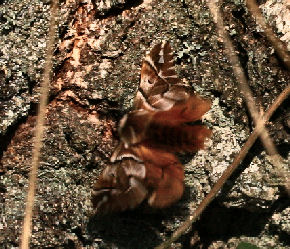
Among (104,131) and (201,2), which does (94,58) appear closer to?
(104,131)

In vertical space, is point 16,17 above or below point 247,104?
above

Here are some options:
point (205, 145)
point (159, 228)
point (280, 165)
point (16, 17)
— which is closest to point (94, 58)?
point (16, 17)

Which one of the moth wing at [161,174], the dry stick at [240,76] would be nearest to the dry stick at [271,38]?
the dry stick at [240,76]

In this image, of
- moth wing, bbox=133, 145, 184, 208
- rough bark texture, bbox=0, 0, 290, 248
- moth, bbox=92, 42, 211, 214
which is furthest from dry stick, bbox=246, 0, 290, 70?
moth wing, bbox=133, 145, 184, 208

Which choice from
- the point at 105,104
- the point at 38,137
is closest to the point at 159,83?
the point at 105,104

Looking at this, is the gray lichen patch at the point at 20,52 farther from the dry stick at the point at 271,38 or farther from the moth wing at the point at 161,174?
the dry stick at the point at 271,38
